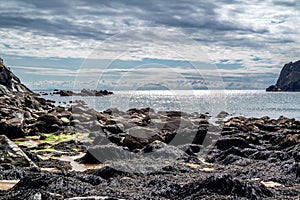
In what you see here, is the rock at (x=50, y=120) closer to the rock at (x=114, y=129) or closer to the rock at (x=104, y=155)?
the rock at (x=114, y=129)

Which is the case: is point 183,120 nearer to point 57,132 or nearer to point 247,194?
point 57,132

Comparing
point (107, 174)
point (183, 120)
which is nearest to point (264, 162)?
point (107, 174)

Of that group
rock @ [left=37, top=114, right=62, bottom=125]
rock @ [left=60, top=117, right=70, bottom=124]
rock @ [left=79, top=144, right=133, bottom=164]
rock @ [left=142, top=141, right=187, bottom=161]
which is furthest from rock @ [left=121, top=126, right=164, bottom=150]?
rock @ [left=60, top=117, right=70, bottom=124]

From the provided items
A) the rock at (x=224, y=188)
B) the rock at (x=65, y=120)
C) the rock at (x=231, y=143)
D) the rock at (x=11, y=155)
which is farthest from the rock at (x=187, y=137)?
the rock at (x=224, y=188)

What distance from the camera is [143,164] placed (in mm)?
14898

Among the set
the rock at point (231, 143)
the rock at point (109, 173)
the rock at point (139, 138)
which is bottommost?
the rock at point (231, 143)

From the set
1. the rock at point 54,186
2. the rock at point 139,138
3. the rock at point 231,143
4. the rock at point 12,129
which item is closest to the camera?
the rock at point 54,186

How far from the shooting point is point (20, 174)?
11.3m

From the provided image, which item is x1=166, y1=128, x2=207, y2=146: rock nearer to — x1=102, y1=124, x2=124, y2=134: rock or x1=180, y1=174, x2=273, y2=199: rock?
x1=102, y1=124, x2=124, y2=134: rock

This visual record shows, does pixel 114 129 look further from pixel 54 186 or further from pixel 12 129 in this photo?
pixel 54 186

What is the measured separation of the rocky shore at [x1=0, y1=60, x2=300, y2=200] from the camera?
9.27m

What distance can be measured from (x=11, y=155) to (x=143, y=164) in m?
4.69

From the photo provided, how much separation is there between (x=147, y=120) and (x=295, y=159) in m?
17.9

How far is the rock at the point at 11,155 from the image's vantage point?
43.8ft
